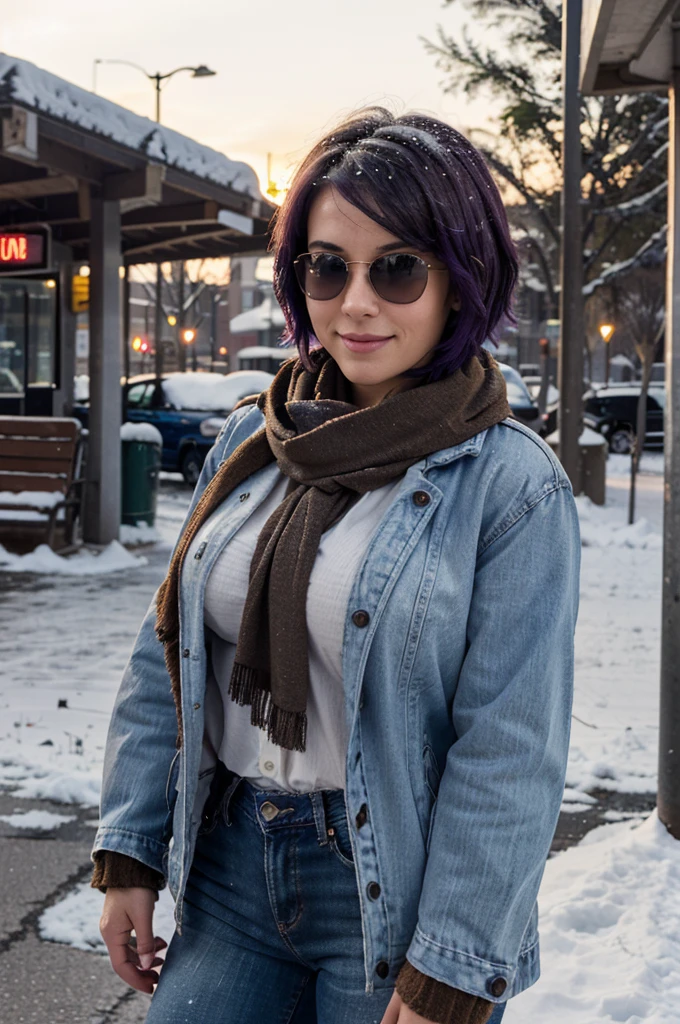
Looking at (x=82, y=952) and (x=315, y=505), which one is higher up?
(x=315, y=505)

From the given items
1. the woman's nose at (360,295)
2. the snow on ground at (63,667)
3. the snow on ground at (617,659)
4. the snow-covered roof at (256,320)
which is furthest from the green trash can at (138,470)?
the snow-covered roof at (256,320)

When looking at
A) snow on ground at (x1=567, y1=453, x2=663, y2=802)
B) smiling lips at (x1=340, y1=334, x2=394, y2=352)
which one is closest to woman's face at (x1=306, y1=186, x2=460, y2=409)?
smiling lips at (x1=340, y1=334, x2=394, y2=352)

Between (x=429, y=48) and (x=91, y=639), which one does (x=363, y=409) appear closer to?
(x=91, y=639)

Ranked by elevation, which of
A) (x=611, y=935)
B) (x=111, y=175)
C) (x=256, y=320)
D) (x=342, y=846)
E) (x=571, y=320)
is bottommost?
(x=611, y=935)

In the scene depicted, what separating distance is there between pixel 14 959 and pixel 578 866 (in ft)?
5.92

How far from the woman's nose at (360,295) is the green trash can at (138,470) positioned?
33.4 feet

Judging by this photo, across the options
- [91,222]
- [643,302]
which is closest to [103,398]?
[91,222]

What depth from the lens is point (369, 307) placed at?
1.72m

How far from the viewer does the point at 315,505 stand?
1.70 metres

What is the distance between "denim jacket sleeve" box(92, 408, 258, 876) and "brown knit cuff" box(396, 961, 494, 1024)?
527 mm

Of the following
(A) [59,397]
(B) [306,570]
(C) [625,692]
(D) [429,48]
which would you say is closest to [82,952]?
(B) [306,570]

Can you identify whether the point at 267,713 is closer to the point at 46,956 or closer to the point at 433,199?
the point at 433,199

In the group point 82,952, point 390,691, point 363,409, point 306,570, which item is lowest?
point 82,952

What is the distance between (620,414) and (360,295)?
2715 centimetres
